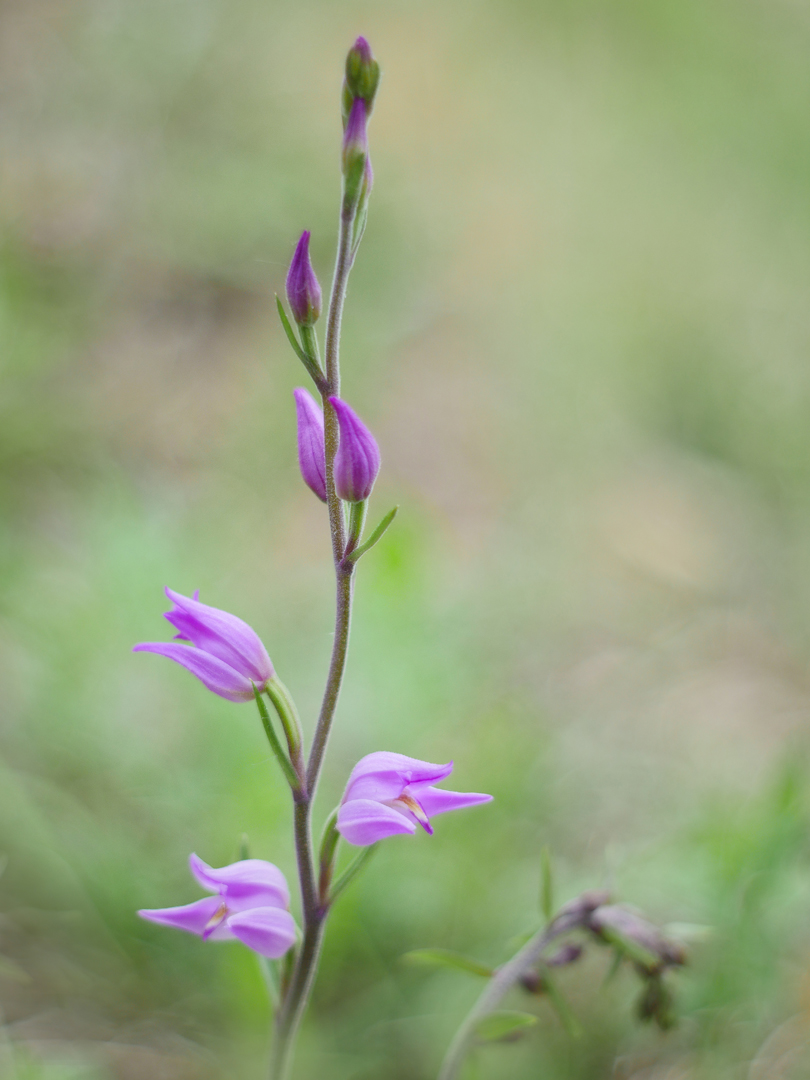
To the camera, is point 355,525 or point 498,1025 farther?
point 498,1025

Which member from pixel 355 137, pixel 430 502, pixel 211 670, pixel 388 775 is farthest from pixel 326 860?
pixel 430 502

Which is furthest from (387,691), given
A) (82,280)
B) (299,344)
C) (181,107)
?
(181,107)

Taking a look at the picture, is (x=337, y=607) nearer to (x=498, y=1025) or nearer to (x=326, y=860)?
(x=326, y=860)

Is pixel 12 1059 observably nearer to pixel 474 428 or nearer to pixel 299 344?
pixel 299 344

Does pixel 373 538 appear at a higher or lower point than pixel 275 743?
higher

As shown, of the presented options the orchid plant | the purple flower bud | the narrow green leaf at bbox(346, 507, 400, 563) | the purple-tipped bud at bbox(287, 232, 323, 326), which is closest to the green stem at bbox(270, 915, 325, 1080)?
the orchid plant

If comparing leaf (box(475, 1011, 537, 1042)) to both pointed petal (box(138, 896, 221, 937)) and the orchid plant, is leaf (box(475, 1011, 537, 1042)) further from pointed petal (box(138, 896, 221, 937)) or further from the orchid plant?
pointed petal (box(138, 896, 221, 937))

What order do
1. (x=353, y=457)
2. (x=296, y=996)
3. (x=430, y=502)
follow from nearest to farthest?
(x=353, y=457)
(x=296, y=996)
(x=430, y=502)
